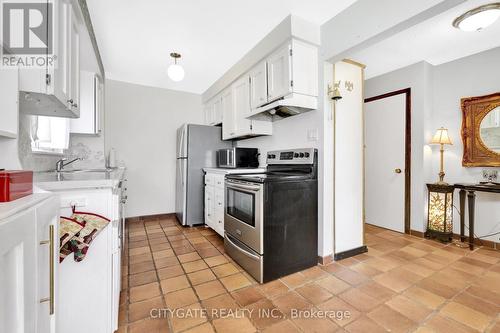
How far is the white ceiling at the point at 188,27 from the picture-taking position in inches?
81.0

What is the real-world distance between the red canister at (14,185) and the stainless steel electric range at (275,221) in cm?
152

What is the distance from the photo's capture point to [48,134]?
Result: 6.66 feet

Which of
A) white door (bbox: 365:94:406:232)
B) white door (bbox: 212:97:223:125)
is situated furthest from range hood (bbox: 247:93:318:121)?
white door (bbox: 365:94:406:232)

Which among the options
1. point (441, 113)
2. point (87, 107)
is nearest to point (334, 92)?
point (441, 113)

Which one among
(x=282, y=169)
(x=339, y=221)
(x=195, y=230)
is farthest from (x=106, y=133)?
(x=339, y=221)

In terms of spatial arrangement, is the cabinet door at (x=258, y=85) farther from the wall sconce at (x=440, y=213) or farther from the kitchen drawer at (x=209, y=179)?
the wall sconce at (x=440, y=213)

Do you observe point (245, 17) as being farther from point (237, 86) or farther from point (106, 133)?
point (106, 133)

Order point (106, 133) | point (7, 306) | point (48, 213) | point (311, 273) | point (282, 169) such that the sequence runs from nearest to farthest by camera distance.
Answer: point (7, 306) < point (48, 213) < point (311, 273) < point (282, 169) < point (106, 133)

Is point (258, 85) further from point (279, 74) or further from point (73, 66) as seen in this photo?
point (73, 66)

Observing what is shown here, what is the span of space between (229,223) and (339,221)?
1234mm

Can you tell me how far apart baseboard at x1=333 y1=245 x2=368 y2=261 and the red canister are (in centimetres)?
253

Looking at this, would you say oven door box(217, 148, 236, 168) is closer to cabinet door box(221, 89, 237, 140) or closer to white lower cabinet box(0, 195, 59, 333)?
cabinet door box(221, 89, 237, 140)

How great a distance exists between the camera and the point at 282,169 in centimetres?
278

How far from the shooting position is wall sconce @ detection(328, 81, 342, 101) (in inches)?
89.0
